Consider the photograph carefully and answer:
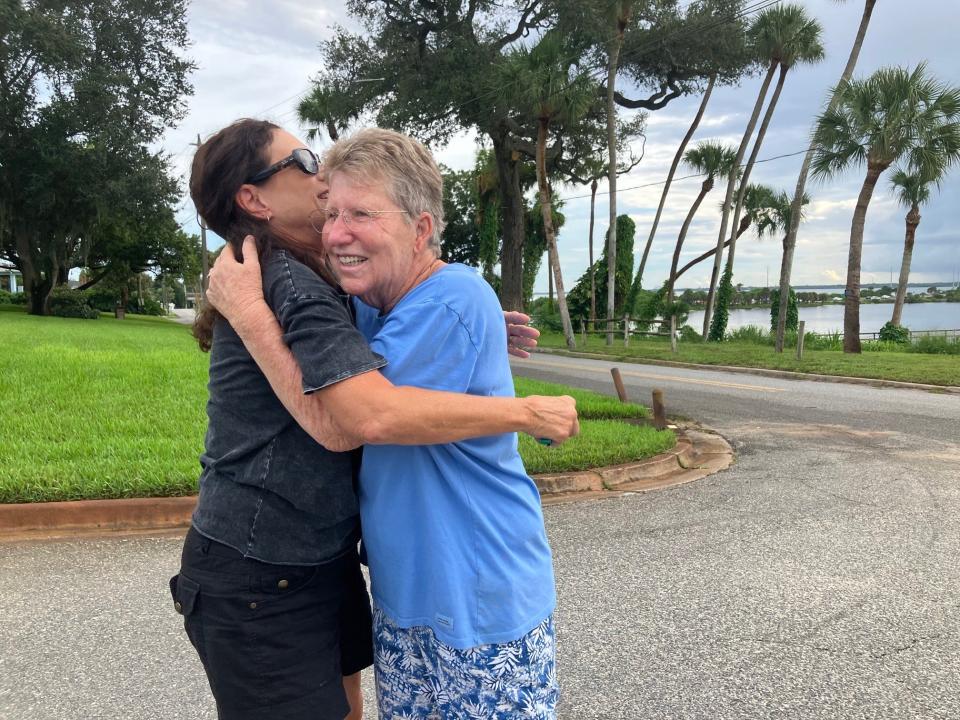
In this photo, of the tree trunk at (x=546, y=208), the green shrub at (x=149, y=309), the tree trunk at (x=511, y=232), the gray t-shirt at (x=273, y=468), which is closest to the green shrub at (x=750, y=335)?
the tree trunk at (x=546, y=208)

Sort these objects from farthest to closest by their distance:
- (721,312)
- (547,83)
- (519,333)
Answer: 1. (721,312)
2. (547,83)
3. (519,333)

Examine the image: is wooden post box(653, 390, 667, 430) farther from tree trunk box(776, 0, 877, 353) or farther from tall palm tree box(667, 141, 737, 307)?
tall palm tree box(667, 141, 737, 307)

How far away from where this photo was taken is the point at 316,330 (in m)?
1.35

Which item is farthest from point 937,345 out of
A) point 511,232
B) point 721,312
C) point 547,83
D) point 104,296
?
point 104,296

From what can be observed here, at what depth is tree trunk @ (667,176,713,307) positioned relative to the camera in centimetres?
3451

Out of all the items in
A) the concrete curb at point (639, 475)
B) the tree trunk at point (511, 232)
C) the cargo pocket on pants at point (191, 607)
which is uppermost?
the tree trunk at point (511, 232)

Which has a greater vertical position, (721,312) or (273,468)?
(721,312)

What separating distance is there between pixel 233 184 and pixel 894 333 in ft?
108

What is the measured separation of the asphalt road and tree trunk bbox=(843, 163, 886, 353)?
18341 millimetres

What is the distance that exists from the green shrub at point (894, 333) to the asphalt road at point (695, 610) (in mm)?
26037

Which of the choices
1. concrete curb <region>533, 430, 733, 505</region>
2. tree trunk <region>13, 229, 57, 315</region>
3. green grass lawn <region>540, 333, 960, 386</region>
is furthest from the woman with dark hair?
tree trunk <region>13, 229, 57, 315</region>

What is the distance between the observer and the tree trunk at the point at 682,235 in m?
34.5

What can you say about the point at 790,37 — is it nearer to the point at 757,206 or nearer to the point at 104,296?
the point at 757,206

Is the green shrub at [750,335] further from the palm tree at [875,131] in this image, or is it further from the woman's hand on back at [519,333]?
the woman's hand on back at [519,333]
